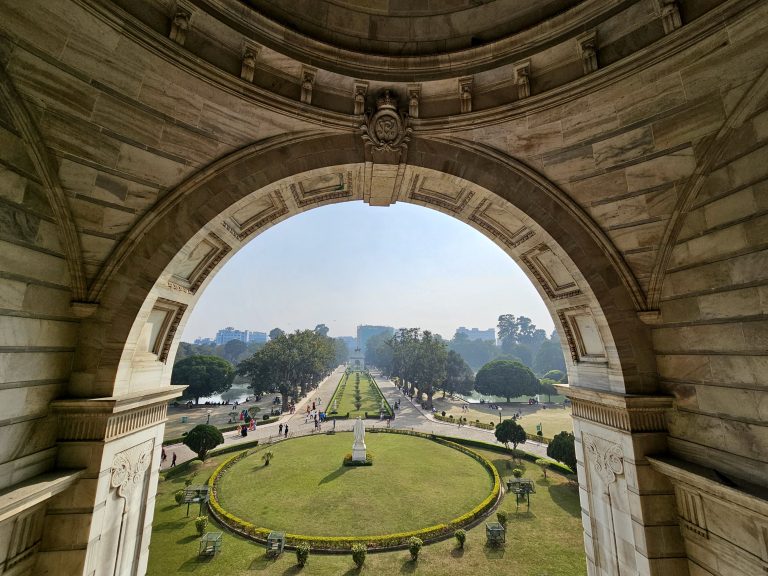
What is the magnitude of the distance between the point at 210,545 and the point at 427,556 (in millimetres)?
9549

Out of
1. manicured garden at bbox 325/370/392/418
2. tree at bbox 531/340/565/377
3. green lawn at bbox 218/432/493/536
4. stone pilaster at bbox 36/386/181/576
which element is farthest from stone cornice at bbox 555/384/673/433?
tree at bbox 531/340/565/377

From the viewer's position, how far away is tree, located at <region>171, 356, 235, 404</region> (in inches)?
2106

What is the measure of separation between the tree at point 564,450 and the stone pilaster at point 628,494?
1695cm

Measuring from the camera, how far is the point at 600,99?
Answer: 7.13 m

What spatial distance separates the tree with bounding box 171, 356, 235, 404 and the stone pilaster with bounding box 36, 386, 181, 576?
52219mm

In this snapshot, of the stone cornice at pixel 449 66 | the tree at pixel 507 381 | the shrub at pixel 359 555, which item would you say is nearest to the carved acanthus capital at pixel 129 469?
the stone cornice at pixel 449 66

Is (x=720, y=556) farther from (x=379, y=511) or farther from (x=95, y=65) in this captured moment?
(x=379, y=511)

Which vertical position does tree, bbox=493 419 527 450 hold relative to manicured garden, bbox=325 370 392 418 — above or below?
above

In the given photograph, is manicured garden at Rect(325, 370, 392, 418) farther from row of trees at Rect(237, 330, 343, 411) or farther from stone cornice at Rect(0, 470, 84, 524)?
stone cornice at Rect(0, 470, 84, 524)

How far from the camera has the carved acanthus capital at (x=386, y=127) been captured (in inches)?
318

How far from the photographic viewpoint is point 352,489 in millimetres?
21031

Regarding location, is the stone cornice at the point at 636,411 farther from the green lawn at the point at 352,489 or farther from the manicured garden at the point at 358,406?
the manicured garden at the point at 358,406

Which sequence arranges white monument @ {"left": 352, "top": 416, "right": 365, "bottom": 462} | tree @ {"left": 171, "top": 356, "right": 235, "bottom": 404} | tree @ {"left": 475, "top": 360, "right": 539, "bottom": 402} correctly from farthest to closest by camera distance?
1. tree @ {"left": 475, "top": 360, "right": 539, "bottom": 402}
2. tree @ {"left": 171, "top": 356, "right": 235, "bottom": 404}
3. white monument @ {"left": 352, "top": 416, "right": 365, "bottom": 462}

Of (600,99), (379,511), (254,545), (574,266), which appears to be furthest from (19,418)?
(379,511)
